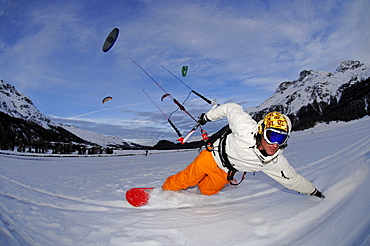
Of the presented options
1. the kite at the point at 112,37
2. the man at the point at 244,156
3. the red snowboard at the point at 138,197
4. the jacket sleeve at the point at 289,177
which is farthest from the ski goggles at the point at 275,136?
the kite at the point at 112,37

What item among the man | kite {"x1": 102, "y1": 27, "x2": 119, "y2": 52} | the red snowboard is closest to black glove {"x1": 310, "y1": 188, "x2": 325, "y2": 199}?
the man

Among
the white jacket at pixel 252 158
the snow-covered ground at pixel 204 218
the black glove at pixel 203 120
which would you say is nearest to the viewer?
the snow-covered ground at pixel 204 218

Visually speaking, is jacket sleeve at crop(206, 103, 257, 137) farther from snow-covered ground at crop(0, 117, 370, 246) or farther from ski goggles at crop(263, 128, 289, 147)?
snow-covered ground at crop(0, 117, 370, 246)

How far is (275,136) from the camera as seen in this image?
2818mm

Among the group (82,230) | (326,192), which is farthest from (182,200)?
(326,192)

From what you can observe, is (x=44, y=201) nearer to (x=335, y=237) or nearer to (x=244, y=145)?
(x=244, y=145)

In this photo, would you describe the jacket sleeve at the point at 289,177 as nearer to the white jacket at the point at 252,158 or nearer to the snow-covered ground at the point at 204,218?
the white jacket at the point at 252,158

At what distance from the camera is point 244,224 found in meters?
2.64

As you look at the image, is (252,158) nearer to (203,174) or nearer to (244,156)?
(244,156)

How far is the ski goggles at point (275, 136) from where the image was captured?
2.79 meters

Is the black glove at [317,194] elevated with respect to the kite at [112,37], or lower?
lower

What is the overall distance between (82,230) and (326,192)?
3822 millimetres

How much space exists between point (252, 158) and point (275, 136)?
1.93ft

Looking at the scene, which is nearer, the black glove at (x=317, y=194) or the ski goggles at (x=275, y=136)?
the ski goggles at (x=275, y=136)
